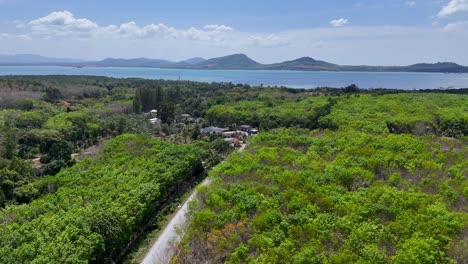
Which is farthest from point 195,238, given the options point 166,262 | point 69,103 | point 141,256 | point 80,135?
point 69,103

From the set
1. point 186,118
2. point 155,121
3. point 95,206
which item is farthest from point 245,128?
point 95,206

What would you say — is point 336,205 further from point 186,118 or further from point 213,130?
point 186,118

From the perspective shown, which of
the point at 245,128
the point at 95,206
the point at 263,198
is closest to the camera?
the point at 263,198

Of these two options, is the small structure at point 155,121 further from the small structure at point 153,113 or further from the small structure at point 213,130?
the small structure at point 213,130

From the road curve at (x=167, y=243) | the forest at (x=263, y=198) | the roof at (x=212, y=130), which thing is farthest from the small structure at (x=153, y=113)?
the road curve at (x=167, y=243)

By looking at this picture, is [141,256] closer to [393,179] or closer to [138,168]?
[138,168]

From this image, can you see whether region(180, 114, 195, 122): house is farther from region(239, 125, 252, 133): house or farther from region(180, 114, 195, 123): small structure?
region(239, 125, 252, 133): house

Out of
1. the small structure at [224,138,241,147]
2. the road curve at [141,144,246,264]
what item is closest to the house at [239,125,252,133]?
the small structure at [224,138,241,147]

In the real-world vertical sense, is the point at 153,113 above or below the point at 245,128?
above
